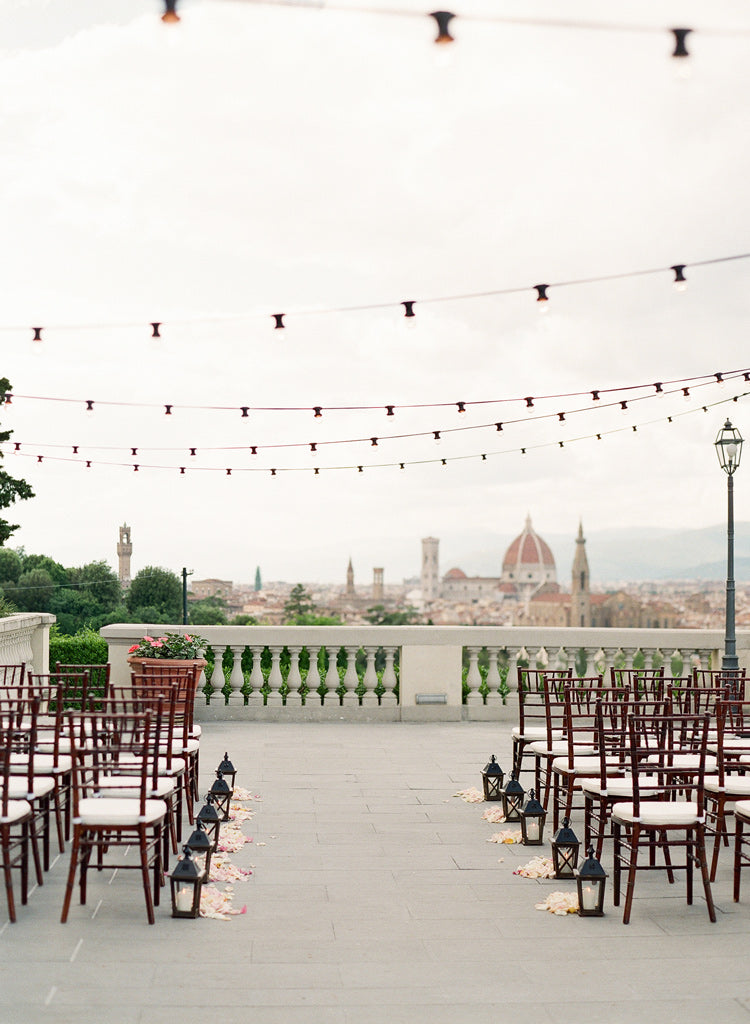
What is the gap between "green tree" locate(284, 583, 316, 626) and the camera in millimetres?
70938

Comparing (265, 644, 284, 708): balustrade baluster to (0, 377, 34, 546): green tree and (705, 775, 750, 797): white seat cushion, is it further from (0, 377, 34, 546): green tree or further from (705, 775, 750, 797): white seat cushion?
(0, 377, 34, 546): green tree

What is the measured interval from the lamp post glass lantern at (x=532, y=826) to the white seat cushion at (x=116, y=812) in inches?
87.7

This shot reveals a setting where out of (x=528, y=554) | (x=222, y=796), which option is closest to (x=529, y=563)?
(x=528, y=554)

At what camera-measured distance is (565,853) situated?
5398 millimetres

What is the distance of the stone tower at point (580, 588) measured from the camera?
123 metres

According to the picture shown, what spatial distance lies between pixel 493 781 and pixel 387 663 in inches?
156

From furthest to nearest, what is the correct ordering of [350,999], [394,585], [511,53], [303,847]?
1. [394,585]
2. [511,53]
3. [303,847]
4. [350,999]

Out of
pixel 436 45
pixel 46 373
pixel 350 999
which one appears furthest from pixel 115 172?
pixel 46 373

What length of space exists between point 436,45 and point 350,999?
3713 mm

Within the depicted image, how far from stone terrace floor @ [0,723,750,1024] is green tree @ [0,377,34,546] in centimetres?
1037

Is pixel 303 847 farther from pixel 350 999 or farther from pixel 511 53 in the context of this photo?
pixel 511 53

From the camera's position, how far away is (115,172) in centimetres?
1382

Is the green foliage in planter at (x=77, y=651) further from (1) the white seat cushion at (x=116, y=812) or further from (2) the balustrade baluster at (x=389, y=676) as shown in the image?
(1) the white seat cushion at (x=116, y=812)

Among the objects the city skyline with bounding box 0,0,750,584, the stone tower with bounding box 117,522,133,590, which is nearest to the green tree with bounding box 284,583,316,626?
the stone tower with bounding box 117,522,133,590
